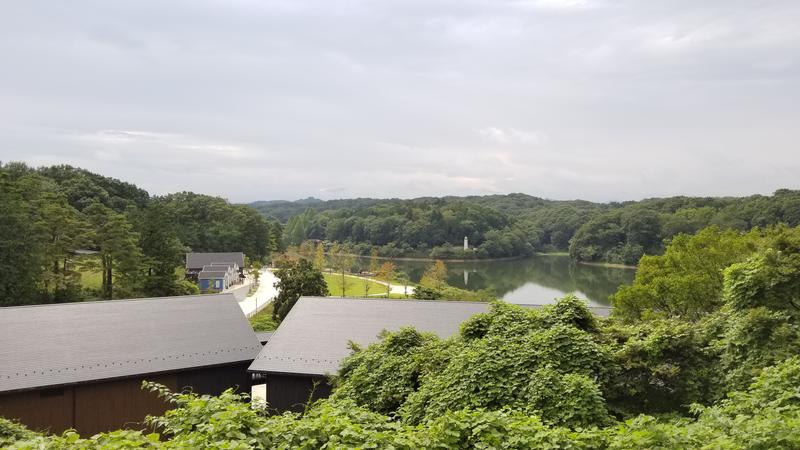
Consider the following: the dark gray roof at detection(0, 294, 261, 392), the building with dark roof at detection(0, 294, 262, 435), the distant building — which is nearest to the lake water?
the distant building

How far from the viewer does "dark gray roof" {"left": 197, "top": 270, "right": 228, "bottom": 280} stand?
34.9m

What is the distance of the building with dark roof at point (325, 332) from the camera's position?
34.7ft

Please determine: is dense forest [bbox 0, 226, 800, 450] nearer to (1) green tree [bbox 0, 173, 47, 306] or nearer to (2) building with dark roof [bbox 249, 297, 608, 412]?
(2) building with dark roof [bbox 249, 297, 608, 412]

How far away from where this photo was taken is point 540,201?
404 feet

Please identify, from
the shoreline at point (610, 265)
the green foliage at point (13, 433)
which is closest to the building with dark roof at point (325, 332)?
the green foliage at point (13, 433)

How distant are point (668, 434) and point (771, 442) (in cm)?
68

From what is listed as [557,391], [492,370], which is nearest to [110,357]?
[492,370]

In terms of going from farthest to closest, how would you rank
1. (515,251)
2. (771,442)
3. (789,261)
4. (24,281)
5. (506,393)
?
(515,251) → (24,281) → (789,261) → (506,393) → (771,442)

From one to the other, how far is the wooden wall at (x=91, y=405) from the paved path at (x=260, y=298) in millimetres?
13778

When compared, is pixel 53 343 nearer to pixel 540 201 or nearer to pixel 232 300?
pixel 232 300

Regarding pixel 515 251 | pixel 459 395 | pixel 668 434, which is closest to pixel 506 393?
pixel 459 395

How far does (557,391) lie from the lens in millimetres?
5770

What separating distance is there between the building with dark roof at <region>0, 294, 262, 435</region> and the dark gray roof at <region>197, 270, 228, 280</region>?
23818mm

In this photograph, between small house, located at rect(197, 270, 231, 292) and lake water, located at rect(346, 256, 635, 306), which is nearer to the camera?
small house, located at rect(197, 270, 231, 292)
